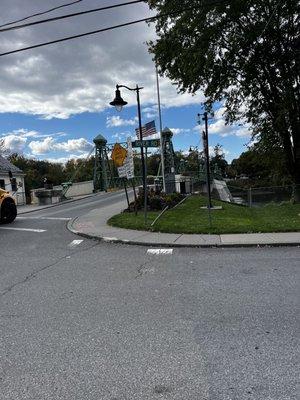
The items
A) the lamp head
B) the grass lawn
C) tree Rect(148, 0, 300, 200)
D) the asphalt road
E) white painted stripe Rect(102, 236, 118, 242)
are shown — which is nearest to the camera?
the asphalt road

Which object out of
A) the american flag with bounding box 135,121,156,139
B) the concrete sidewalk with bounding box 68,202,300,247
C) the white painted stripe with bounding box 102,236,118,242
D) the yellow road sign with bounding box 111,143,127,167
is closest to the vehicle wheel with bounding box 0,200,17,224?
the yellow road sign with bounding box 111,143,127,167

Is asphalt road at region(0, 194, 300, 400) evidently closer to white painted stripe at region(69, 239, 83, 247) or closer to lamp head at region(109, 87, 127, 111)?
white painted stripe at region(69, 239, 83, 247)

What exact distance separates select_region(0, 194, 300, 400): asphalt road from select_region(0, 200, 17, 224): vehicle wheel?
8.53m

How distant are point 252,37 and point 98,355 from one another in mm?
20778

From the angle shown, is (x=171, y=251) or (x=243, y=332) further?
(x=171, y=251)

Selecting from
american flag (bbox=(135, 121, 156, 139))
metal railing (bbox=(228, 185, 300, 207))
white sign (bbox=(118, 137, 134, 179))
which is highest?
american flag (bbox=(135, 121, 156, 139))

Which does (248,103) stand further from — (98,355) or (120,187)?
(120,187)

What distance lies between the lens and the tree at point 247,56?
71.1 ft

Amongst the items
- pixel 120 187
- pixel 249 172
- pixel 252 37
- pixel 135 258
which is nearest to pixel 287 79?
pixel 252 37

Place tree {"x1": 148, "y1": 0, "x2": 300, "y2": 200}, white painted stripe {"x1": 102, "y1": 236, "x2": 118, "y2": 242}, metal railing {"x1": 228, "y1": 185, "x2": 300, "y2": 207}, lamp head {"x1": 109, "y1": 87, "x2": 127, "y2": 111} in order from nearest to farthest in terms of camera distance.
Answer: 1. white painted stripe {"x1": 102, "y1": 236, "x2": 118, "y2": 242}
2. lamp head {"x1": 109, "y1": 87, "x2": 127, "y2": 111}
3. tree {"x1": 148, "y1": 0, "x2": 300, "y2": 200}
4. metal railing {"x1": 228, "y1": 185, "x2": 300, "y2": 207}

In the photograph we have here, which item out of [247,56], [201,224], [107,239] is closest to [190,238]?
[201,224]

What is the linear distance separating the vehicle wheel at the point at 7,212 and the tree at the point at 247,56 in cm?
1110

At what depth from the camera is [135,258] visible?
938 centimetres

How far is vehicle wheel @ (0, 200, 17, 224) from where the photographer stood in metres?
17.1
